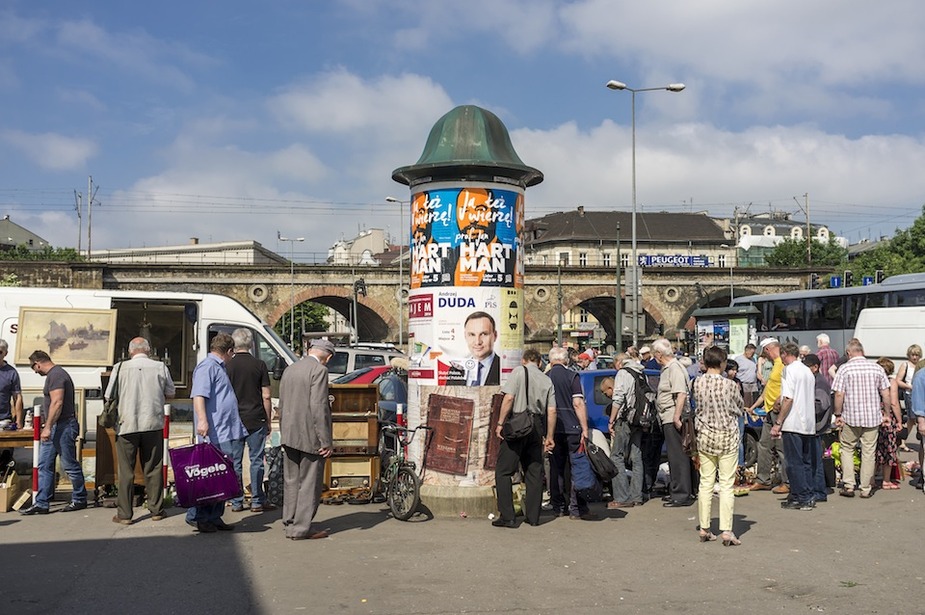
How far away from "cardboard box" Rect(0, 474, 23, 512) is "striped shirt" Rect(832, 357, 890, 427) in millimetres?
9676

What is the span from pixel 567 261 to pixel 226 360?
301 ft

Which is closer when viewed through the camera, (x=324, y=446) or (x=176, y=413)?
(x=324, y=446)

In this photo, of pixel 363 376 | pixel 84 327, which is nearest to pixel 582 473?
pixel 84 327

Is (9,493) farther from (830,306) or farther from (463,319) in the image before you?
(830,306)

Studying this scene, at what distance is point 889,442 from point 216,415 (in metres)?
8.19

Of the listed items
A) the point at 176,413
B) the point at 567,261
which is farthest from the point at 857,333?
the point at 567,261

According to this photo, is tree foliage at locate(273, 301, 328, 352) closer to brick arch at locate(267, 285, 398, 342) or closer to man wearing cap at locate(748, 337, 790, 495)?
brick arch at locate(267, 285, 398, 342)

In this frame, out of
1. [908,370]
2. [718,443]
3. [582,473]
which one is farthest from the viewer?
[908,370]

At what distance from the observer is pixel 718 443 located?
340 inches

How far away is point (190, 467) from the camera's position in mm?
8938

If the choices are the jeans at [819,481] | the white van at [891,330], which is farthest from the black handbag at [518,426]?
the white van at [891,330]

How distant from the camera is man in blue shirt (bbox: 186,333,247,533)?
917 cm

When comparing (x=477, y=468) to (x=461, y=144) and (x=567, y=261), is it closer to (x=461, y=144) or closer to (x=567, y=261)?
(x=461, y=144)

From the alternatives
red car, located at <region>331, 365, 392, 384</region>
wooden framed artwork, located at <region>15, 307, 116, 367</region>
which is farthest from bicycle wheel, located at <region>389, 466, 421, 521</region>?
red car, located at <region>331, 365, 392, 384</region>
